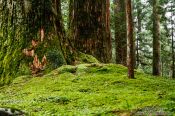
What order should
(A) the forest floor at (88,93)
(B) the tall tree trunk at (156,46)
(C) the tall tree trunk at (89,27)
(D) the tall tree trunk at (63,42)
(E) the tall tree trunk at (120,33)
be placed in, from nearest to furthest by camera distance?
(A) the forest floor at (88,93) < (D) the tall tree trunk at (63,42) < (C) the tall tree trunk at (89,27) < (E) the tall tree trunk at (120,33) < (B) the tall tree trunk at (156,46)

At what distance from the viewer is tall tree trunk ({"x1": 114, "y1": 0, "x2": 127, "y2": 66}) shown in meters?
18.7

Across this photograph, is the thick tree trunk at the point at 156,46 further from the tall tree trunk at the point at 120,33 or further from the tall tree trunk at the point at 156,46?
the tall tree trunk at the point at 120,33

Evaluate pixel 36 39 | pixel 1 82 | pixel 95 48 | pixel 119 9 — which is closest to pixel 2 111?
pixel 1 82

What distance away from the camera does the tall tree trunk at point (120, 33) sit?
61.4 feet

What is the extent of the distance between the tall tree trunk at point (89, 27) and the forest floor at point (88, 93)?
7.29 ft

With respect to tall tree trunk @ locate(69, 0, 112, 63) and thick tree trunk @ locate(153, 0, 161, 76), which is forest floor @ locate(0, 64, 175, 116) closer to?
tall tree trunk @ locate(69, 0, 112, 63)

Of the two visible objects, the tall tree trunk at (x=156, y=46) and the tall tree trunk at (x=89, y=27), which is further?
the tall tree trunk at (x=156, y=46)

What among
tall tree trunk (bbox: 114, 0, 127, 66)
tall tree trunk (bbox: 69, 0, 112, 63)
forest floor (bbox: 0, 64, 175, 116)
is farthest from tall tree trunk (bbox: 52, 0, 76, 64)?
tall tree trunk (bbox: 114, 0, 127, 66)

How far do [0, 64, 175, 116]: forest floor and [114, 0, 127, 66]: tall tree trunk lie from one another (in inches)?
338

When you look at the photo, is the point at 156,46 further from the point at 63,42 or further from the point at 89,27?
the point at 63,42

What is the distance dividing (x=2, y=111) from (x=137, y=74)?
6.02 metres

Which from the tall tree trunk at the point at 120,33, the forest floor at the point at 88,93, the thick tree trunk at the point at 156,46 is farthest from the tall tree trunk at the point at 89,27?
the thick tree trunk at the point at 156,46

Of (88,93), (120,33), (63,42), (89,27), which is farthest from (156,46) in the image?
(88,93)

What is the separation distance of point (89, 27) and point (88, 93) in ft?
17.1
